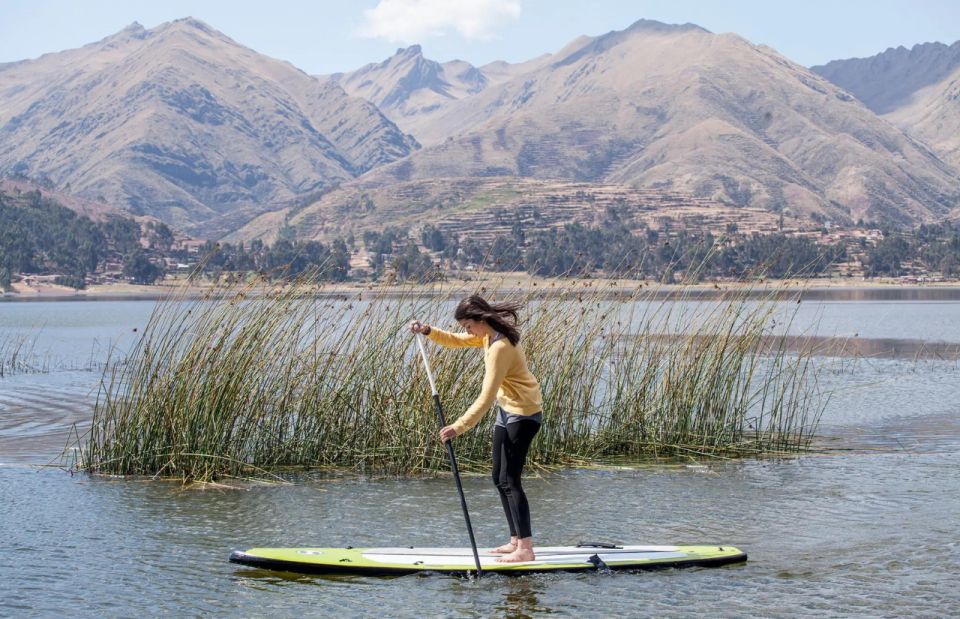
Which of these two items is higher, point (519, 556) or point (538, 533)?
point (519, 556)

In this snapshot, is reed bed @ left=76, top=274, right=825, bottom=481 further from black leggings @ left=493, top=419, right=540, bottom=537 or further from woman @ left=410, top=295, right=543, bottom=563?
woman @ left=410, top=295, right=543, bottom=563

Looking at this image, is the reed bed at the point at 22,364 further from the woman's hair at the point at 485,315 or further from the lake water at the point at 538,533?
the woman's hair at the point at 485,315

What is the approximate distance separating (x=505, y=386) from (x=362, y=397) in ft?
18.5

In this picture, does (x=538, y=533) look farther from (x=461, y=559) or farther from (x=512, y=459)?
(x=512, y=459)

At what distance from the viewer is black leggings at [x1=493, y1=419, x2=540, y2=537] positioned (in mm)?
9388

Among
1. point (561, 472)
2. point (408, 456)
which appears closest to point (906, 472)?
point (561, 472)

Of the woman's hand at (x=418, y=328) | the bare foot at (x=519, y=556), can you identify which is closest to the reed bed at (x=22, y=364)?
the woman's hand at (x=418, y=328)

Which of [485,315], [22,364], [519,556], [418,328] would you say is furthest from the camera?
[22,364]

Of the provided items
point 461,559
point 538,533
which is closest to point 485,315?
point 461,559

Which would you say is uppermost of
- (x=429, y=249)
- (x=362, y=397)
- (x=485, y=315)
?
(x=429, y=249)

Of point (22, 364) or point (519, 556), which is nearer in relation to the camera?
point (519, 556)

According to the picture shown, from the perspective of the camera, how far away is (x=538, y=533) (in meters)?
11.8

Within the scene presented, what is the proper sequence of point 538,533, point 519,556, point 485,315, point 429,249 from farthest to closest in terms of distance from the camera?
point 429,249 < point 538,533 < point 519,556 < point 485,315

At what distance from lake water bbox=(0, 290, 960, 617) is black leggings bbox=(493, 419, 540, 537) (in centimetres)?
76
